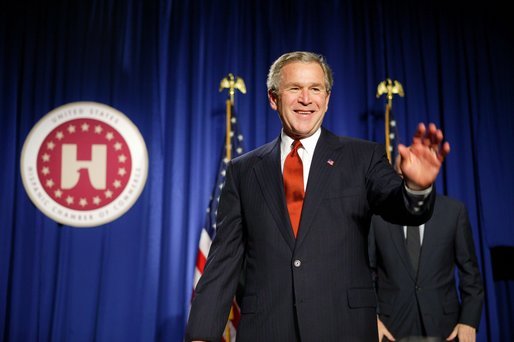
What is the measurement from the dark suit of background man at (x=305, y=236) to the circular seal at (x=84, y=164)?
8.23 ft

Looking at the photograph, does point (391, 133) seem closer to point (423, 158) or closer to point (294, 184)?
point (294, 184)

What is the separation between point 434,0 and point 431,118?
0.97m

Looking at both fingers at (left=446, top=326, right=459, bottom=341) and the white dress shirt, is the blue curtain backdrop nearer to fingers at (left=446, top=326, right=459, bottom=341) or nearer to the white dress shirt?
fingers at (left=446, top=326, right=459, bottom=341)

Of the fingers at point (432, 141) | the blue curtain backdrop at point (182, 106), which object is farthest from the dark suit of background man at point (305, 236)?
the blue curtain backdrop at point (182, 106)

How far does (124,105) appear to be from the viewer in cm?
405

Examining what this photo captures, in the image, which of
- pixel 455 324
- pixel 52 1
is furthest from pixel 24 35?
pixel 455 324

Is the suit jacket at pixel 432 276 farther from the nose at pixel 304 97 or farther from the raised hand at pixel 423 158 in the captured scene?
the raised hand at pixel 423 158

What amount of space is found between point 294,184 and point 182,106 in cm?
268

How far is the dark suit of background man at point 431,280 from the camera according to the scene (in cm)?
270

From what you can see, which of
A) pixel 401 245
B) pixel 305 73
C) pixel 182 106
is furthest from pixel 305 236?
pixel 182 106

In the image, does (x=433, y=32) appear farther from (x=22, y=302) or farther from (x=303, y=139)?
(x=22, y=302)

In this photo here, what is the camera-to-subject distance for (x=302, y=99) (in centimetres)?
158

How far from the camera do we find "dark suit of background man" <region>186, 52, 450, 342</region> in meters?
1.38

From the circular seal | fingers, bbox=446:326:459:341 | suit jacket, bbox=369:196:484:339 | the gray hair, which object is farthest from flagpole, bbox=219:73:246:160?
the gray hair
